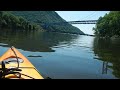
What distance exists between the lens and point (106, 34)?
78688 mm

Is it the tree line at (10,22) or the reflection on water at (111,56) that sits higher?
the tree line at (10,22)

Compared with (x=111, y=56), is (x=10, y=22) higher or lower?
higher

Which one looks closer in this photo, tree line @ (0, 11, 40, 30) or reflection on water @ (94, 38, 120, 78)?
reflection on water @ (94, 38, 120, 78)

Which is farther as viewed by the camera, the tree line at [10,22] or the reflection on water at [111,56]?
the tree line at [10,22]

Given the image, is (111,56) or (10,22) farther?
(10,22)

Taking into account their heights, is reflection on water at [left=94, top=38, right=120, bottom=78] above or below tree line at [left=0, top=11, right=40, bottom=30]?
below
